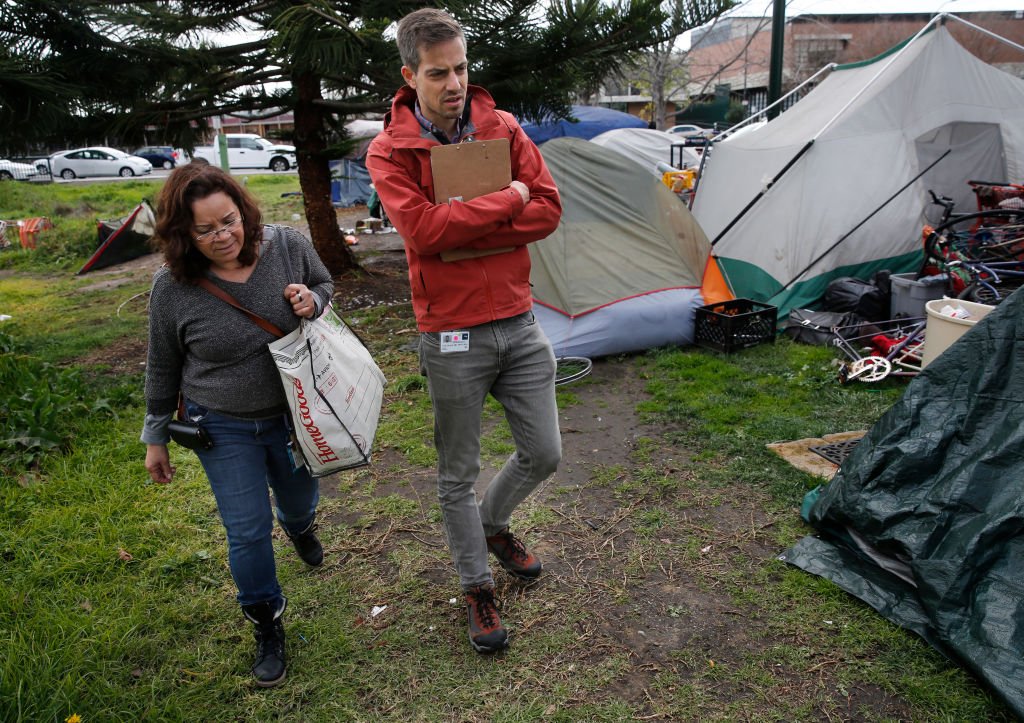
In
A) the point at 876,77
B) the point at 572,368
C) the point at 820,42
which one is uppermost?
the point at 820,42

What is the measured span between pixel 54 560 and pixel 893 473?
11.0 ft

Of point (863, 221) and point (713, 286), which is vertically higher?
point (863, 221)

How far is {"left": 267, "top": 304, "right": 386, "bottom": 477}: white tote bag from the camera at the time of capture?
6.82 ft

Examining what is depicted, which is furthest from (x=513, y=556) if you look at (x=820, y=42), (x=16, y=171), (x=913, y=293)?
(x=820, y=42)

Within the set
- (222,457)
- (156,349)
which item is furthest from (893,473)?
(156,349)

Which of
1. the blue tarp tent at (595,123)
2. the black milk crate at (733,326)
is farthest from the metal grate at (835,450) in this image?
the blue tarp tent at (595,123)

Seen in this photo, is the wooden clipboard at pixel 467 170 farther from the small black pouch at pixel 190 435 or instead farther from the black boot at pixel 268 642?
the black boot at pixel 268 642

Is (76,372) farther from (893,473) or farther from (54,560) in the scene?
(893,473)

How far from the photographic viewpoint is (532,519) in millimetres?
3135

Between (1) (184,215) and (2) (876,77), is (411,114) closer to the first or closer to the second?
(1) (184,215)

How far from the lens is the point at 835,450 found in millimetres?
3537

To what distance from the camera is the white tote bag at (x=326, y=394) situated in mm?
2078

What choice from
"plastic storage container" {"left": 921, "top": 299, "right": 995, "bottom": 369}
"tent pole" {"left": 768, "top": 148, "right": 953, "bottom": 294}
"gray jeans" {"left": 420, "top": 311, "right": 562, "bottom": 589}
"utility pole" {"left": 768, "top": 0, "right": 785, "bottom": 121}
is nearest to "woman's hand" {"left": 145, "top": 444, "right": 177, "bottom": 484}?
"gray jeans" {"left": 420, "top": 311, "right": 562, "bottom": 589}

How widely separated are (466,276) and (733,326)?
3567 millimetres
